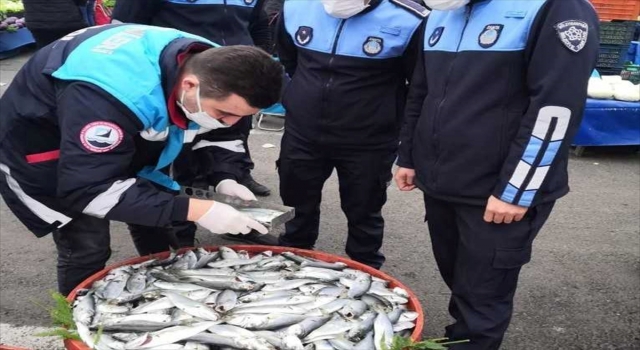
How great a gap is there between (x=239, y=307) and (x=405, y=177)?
1109mm

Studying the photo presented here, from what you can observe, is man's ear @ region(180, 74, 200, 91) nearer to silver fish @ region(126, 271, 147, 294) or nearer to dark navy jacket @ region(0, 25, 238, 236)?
dark navy jacket @ region(0, 25, 238, 236)

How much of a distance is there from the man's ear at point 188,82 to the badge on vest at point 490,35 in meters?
1.09

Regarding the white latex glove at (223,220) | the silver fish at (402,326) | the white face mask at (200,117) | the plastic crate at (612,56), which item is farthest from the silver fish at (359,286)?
the plastic crate at (612,56)

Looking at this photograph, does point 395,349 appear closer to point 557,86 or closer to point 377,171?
point 557,86

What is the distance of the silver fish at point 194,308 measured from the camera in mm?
2139

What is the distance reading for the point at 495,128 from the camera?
2.35 m

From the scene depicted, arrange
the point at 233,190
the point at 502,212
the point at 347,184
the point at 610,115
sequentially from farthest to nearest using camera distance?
the point at 610,115 → the point at 347,184 → the point at 233,190 → the point at 502,212

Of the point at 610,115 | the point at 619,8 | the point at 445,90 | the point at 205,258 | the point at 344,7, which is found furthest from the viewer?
the point at 619,8

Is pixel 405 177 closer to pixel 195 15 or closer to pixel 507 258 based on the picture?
pixel 507 258

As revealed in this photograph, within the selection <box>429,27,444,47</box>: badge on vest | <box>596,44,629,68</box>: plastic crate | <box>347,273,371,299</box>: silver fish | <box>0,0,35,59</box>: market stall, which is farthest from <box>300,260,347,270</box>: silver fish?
<box>0,0,35,59</box>: market stall

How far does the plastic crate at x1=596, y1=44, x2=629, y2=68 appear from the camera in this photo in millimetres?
8328

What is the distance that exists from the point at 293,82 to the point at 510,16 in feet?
4.85

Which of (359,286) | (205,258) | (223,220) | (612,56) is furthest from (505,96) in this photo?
(612,56)

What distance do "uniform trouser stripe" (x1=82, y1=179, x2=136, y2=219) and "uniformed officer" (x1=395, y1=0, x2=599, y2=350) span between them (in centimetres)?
126
